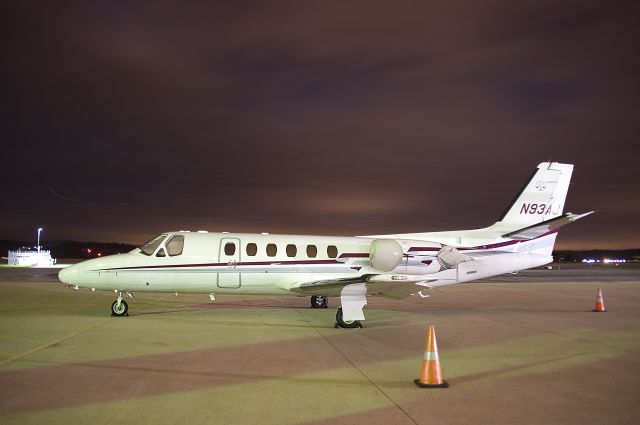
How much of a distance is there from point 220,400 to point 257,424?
1.14 metres

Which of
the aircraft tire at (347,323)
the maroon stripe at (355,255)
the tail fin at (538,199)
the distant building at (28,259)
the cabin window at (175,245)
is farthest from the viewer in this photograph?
the distant building at (28,259)

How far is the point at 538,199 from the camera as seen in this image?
18797mm

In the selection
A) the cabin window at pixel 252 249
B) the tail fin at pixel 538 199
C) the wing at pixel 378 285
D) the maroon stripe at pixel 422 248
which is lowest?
the wing at pixel 378 285

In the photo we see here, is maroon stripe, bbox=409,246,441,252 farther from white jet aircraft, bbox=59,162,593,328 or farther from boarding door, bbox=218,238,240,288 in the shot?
boarding door, bbox=218,238,240,288

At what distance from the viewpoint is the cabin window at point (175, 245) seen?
51.3ft

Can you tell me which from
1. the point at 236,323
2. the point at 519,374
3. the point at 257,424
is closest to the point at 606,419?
the point at 519,374

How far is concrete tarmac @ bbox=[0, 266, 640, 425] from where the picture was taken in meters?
6.56

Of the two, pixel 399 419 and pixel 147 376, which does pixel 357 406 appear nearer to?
pixel 399 419

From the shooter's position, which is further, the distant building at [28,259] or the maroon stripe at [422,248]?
the distant building at [28,259]

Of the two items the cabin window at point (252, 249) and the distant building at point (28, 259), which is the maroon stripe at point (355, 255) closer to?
the cabin window at point (252, 249)

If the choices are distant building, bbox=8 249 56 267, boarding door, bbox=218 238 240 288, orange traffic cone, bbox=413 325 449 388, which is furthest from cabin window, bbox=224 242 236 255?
distant building, bbox=8 249 56 267

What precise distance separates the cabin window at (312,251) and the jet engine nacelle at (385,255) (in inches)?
71.5

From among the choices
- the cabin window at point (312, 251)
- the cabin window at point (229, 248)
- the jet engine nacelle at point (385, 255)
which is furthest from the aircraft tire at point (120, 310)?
the jet engine nacelle at point (385, 255)

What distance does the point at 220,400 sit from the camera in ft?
23.0
